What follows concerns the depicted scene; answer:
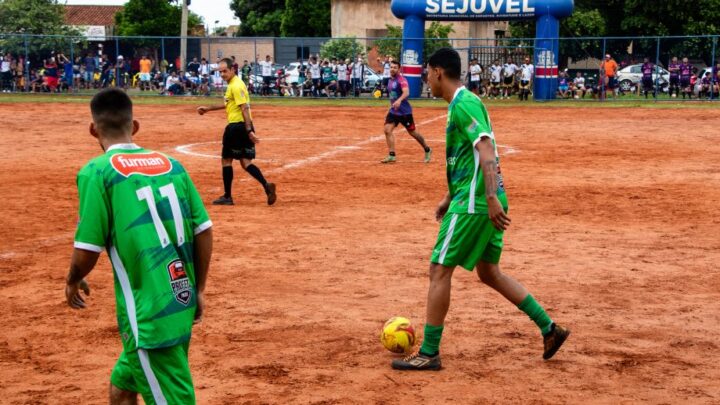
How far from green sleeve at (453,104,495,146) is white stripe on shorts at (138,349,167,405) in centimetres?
292

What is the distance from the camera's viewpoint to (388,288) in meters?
8.64

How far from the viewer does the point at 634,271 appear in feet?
30.6

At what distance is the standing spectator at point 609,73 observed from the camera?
3647cm

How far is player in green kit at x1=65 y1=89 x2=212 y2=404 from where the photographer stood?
3.96m

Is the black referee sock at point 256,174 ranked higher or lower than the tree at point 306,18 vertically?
lower

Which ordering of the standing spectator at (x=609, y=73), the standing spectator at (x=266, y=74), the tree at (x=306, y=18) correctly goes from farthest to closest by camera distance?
the tree at (x=306, y=18)
the standing spectator at (x=266, y=74)
the standing spectator at (x=609, y=73)

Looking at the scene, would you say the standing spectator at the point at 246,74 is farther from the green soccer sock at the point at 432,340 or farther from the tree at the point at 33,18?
the green soccer sock at the point at 432,340

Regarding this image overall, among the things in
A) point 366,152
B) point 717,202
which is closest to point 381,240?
point 717,202

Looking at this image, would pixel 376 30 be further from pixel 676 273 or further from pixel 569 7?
pixel 676 273

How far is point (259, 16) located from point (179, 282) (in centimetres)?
6507

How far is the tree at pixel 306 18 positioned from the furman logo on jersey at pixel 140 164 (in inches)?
2247

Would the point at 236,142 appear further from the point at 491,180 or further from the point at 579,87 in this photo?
the point at 579,87

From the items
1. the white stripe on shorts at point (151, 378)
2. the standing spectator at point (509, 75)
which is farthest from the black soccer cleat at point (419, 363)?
the standing spectator at point (509, 75)

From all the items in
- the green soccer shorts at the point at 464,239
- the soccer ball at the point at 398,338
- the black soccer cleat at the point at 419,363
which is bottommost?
the black soccer cleat at the point at 419,363
